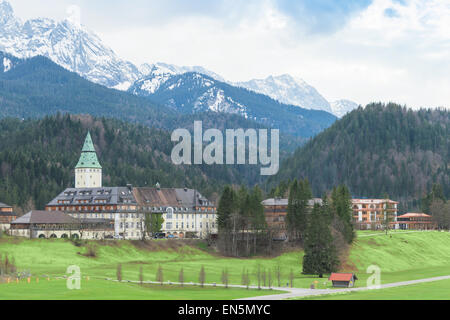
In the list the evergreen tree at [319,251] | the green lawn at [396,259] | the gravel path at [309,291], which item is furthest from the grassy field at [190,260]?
the gravel path at [309,291]

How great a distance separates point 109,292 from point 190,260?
61.4 m

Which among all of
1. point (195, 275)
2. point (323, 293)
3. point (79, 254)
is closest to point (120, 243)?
point (79, 254)

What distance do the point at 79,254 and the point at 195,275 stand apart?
28.2 metres

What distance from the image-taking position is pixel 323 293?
382ft

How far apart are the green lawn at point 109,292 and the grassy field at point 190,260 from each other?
121 centimetres

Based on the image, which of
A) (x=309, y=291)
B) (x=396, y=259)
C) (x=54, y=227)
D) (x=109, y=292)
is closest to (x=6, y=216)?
(x=54, y=227)

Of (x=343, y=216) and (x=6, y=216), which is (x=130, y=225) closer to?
(x=6, y=216)

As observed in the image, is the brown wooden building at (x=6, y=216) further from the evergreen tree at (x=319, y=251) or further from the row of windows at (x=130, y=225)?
the evergreen tree at (x=319, y=251)

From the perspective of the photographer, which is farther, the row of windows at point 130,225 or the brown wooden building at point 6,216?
the row of windows at point 130,225

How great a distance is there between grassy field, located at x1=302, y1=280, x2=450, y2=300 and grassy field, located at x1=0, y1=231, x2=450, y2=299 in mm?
11034

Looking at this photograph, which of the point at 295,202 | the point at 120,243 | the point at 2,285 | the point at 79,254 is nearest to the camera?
the point at 2,285

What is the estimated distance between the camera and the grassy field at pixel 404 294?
111 metres

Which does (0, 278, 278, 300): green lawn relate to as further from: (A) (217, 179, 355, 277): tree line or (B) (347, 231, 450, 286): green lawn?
(A) (217, 179, 355, 277): tree line
